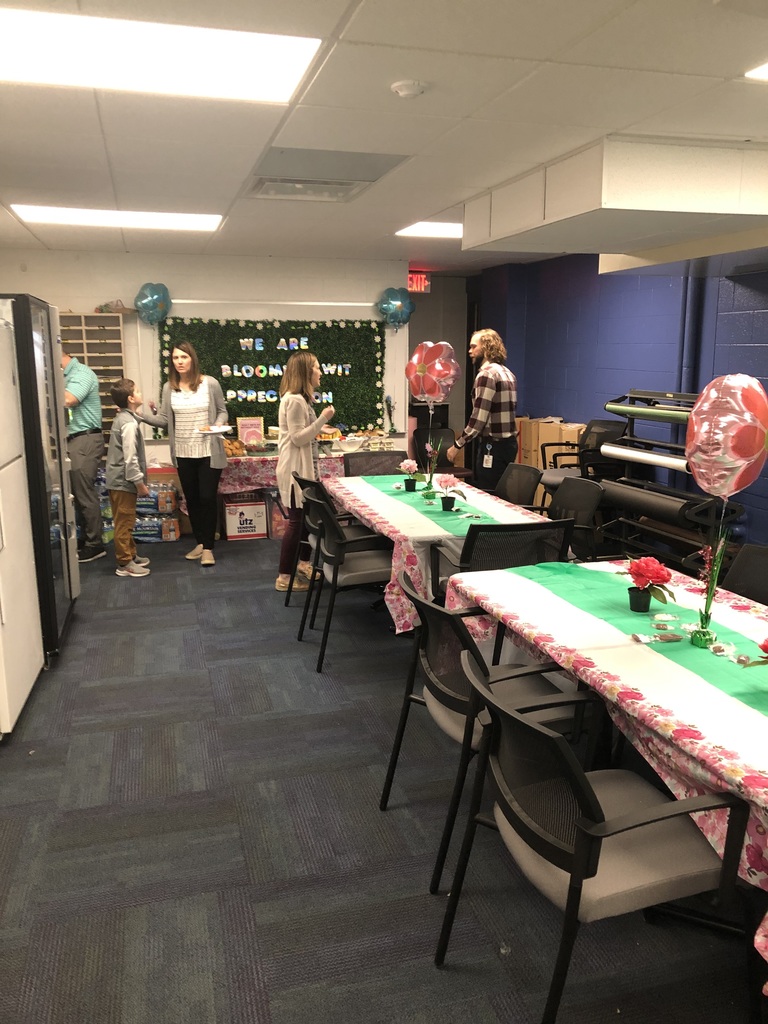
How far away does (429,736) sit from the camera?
321cm

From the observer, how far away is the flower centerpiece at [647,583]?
246 centimetres

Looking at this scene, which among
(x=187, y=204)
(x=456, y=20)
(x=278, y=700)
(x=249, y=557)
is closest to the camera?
(x=456, y=20)

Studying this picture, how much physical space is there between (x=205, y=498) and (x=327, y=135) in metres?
3.07

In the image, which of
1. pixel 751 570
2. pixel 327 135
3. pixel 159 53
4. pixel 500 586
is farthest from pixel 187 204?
pixel 751 570

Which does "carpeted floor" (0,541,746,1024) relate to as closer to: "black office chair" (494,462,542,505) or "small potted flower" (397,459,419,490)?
"small potted flower" (397,459,419,490)

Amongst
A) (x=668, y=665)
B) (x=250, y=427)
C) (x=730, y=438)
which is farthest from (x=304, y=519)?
(x=250, y=427)

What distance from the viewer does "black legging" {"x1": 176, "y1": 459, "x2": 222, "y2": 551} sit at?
5.63m

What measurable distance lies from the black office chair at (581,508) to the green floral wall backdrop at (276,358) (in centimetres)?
378

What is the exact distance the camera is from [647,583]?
2484 millimetres

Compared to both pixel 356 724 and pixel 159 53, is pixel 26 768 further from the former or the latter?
pixel 159 53

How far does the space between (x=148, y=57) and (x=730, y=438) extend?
7.17 ft

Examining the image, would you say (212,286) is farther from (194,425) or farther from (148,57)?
(148,57)

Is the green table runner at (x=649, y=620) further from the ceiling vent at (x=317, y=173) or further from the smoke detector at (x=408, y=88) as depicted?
the ceiling vent at (x=317, y=173)

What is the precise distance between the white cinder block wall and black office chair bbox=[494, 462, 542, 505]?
3220mm
